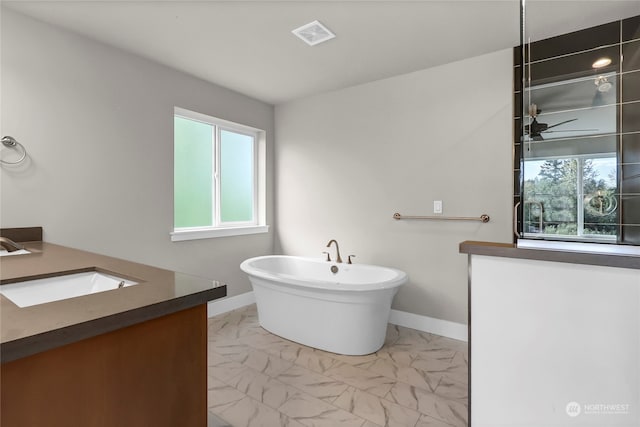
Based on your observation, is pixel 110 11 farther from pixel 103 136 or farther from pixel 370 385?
pixel 370 385

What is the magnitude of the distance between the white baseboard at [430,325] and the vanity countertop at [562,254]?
1.73 metres

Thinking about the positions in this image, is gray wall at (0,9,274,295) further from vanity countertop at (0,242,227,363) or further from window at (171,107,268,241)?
vanity countertop at (0,242,227,363)

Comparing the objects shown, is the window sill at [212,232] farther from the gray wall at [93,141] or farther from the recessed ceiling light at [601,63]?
the recessed ceiling light at [601,63]

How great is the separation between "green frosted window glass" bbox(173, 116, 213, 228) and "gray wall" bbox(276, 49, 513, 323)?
38.6 inches

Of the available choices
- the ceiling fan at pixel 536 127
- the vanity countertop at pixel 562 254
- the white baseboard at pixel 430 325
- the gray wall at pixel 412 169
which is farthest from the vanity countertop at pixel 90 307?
the white baseboard at pixel 430 325

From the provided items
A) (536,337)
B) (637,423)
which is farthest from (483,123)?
(637,423)

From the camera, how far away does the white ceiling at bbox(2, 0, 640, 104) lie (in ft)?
6.38

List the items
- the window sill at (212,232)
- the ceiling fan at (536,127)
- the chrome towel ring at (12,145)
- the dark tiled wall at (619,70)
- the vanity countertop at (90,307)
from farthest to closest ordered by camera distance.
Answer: the window sill at (212,232)
the chrome towel ring at (12,145)
the ceiling fan at (536,127)
the dark tiled wall at (619,70)
the vanity countertop at (90,307)

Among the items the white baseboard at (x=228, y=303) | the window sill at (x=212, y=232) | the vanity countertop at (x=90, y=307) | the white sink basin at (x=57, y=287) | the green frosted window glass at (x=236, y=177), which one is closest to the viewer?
the vanity countertop at (x=90, y=307)

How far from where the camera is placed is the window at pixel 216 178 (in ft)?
9.99

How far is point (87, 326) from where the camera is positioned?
637 millimetres

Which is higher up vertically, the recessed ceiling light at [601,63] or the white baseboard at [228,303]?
the recessed ceiling light at [601,63]

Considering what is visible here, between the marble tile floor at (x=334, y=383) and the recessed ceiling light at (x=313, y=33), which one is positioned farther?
the recessed ceiling light at (x=313, y=33)

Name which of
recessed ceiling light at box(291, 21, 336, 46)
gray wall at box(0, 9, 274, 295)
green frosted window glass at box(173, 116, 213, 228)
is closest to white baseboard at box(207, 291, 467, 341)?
gray wall at box(0, 9, 274, 295)
